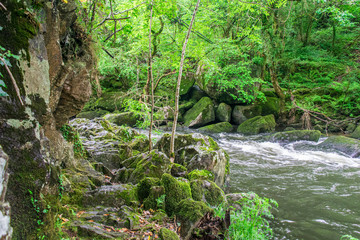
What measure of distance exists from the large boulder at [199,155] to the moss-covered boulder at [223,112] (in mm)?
9157

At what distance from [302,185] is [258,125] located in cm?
798

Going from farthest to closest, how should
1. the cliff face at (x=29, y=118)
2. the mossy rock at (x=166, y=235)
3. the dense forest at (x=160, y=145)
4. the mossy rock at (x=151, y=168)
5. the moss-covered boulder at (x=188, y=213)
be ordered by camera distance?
the mossy rock at (x=151, y=168), the moss-covered boulder at (x=188, y=213), the mossy rock at (x=166, y=235), the dense forest at (x=160, y=145), the cliff face at (x=29, y=118)

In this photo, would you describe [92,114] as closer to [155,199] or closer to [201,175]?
[201,175]

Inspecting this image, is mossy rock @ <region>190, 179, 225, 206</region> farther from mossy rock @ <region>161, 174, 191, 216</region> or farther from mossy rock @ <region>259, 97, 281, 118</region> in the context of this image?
mossy rock @ <region>259, 97, 281, 118</region>

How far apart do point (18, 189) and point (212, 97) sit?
16036 millimetres

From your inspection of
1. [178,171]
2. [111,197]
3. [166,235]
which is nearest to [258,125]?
[178,171]

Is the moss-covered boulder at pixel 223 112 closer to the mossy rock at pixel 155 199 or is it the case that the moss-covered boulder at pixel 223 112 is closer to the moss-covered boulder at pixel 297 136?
the moss-covered boulder at pixel 297 136

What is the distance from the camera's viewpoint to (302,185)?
757 centimetres

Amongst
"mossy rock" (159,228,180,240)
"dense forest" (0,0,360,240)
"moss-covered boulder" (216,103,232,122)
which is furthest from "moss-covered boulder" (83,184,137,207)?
"moss-covered boulder" (216,103,232,122)

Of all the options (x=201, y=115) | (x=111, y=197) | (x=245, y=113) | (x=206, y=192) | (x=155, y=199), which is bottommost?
(x=206, y=192)

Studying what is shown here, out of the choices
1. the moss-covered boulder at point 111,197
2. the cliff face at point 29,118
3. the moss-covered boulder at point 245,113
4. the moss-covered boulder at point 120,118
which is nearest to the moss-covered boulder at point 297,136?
the moss-covered boulder at point 245,113

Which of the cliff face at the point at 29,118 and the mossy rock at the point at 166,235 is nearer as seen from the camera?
the cliff face at the point at 29,118

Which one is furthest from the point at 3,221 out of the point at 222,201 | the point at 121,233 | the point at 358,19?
the point at 358,19

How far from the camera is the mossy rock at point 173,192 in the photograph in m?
4.31
